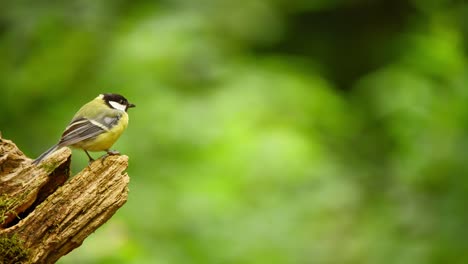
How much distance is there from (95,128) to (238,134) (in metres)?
2.60

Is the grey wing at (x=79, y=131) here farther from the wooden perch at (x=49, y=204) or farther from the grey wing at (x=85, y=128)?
the wooden perch at (x=49, y=204)

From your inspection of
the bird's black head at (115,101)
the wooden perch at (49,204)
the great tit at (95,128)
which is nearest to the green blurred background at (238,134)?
the bird's black head at (115,101)

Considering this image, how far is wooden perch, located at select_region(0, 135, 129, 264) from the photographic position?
273 cm

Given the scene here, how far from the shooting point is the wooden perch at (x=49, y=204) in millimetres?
2727

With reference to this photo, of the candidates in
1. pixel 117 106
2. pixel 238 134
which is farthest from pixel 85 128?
pixel 238 134

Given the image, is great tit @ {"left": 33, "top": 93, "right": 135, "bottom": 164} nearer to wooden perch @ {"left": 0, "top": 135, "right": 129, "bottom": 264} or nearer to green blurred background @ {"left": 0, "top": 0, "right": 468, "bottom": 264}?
wooden perch @ {"left": 0, "top": 135, "right": 129, "bottom": 264}

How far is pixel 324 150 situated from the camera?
6973 mm

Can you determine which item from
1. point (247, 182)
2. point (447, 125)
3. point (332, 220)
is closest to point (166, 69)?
point (247, 182)

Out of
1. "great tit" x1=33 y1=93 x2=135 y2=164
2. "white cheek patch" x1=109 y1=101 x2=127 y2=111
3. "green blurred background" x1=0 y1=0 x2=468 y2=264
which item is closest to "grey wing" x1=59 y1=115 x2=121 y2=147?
"great tit" x1=33 y1=93 x2=135 y2=164

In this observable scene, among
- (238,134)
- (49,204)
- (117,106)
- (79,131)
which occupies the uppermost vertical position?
(238,134)

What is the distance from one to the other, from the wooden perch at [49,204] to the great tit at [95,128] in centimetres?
44

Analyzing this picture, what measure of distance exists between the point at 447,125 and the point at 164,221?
2.20 metres

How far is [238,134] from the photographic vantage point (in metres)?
6.03

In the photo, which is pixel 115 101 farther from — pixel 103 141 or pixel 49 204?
pixel 49 204
